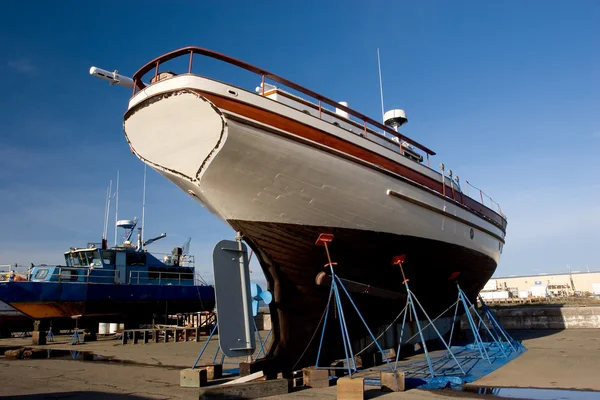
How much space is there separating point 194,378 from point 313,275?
2.42m

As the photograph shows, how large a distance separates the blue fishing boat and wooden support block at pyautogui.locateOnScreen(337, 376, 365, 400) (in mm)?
13375

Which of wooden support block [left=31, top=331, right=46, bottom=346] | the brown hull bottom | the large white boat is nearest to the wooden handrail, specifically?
the large white boat

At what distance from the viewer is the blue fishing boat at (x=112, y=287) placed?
15289mm

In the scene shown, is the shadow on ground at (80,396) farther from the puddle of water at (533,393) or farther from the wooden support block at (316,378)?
the puddle of water at (533,393)

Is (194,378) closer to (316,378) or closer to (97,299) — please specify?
(316,378)

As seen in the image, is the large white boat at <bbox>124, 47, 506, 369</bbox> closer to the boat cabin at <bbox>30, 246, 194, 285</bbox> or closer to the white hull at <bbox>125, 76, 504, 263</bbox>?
the white hull at <bbox>125, 76, 504, 263</bbox>

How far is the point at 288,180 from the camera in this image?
6500 millimetres

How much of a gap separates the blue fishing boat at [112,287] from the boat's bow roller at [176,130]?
36.7 feet

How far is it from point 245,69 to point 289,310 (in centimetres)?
378

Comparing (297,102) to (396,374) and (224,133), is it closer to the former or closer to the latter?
(224,133)

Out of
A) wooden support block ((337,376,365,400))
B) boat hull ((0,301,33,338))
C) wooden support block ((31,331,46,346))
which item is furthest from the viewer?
boat hull ((0,301,33,338))

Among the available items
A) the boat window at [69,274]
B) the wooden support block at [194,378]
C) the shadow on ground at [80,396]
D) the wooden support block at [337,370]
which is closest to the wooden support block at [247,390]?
the wooden support block at [194,378]

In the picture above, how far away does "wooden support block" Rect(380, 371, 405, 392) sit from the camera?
6141 mm

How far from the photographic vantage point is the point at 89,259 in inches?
716
